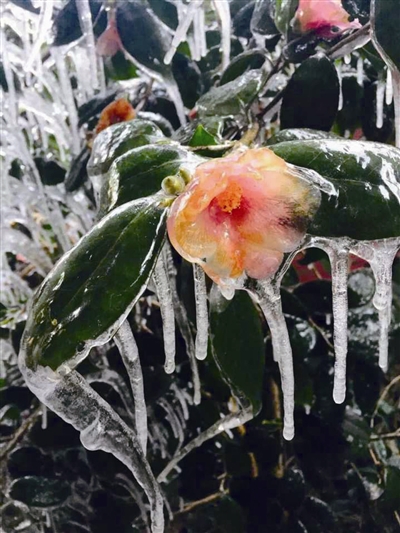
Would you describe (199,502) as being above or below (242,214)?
below

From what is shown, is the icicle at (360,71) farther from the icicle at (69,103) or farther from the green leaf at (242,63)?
the icicle at (69,103)

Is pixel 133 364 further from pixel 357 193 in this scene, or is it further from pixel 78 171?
pixel 78 171

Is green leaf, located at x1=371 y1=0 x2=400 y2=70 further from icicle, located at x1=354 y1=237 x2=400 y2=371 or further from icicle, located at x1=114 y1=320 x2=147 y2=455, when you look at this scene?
icicle, located at x1=114 y1=320 x2=147 y2=455

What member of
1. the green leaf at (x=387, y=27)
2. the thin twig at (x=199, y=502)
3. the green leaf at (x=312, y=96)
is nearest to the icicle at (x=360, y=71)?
the green leaf at (x=312, y=96)

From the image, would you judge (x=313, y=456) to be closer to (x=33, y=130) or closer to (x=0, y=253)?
(x=0, y=253)

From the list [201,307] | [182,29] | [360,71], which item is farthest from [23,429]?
[360,71]

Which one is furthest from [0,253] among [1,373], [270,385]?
[270,385]

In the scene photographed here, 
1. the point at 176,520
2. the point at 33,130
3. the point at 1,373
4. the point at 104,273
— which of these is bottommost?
the point at 176,520

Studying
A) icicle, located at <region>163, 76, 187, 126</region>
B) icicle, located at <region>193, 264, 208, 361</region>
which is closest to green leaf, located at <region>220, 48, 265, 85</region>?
icicle, located at <region>163, 76, 187, 126</region>
